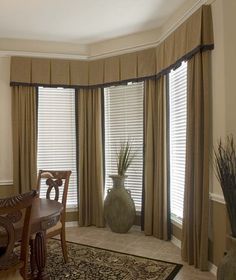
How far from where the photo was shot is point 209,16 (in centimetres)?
308

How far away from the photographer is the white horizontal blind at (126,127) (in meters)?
4.61

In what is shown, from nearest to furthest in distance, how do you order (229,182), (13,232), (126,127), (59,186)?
1. (13,232)
2. (229,182)
3. (59,186)
4. (126,127)

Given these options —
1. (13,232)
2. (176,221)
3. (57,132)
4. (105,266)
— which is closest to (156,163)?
(176,221)

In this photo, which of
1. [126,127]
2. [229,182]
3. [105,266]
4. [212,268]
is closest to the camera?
[229,182]

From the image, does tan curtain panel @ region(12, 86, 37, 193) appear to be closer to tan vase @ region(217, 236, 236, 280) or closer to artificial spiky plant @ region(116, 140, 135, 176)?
artificial spiky plant @ region(116, 140, 135, 176)

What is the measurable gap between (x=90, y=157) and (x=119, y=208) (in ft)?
3.25

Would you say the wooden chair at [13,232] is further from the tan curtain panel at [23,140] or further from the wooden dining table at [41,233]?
the tan curtain panel at [23,140]

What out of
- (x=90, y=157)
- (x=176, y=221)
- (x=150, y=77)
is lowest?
(x=176, y=221)

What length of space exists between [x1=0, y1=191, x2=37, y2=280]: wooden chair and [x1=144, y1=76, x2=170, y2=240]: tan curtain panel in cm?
Result: 232

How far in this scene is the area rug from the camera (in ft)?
9.89

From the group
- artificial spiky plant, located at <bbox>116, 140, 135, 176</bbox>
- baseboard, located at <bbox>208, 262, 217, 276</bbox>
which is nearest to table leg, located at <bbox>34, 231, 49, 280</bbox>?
baseboard, located at <bbox>208, 262, 217, 276</bbox>

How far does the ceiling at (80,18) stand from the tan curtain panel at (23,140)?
2.88 ft

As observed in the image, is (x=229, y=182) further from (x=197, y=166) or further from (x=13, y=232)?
(x=13, y=232)

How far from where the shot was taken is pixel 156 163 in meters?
4.24
